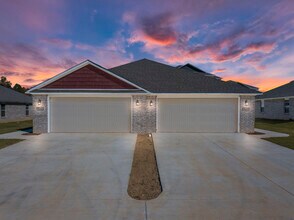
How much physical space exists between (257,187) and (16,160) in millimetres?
8007

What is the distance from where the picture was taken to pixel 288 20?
13.0m

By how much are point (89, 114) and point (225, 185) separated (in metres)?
10.3

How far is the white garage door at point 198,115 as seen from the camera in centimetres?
1274

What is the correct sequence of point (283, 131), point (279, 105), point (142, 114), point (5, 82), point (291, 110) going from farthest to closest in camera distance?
point (5, 82)
point (279, 105)
point (291, 110)
point (283, 131)
point (142, 114)

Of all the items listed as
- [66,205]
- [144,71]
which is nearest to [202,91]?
[144,71]

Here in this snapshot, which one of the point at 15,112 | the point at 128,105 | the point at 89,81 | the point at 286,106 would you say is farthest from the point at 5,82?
the point at 286,106

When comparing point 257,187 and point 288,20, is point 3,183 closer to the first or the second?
point 257,187

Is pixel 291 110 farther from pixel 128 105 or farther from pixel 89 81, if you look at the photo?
pixel 89 81

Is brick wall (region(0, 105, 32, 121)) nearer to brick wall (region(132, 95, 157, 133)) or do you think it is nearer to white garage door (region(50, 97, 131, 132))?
white garage door (region(50, 97, 131, 132))

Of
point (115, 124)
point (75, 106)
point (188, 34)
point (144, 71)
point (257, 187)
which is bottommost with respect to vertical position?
point (257, 187)

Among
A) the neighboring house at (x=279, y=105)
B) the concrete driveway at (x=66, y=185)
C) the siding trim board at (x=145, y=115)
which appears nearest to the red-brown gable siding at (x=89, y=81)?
the siding trim board at (x=145, y=115)

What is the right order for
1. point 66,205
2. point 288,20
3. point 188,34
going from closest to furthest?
point 66,205 → point 288,20 → point 188,34

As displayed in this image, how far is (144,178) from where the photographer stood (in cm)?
484

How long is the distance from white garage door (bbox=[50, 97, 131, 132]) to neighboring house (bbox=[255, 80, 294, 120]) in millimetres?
20675
